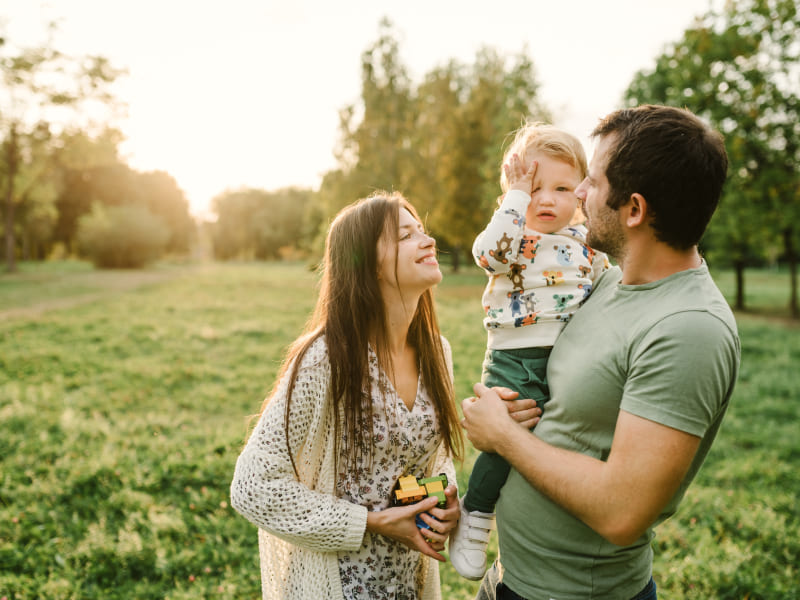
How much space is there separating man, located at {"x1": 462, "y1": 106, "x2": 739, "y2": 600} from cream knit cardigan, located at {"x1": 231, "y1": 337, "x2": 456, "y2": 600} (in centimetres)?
65

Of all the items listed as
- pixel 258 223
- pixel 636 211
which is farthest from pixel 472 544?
pixel 258 223

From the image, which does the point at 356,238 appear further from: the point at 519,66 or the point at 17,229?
the point at 17,229

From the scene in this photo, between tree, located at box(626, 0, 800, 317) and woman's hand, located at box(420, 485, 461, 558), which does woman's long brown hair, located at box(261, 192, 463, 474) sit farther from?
tree, located at box(626, 0, 800, 317)

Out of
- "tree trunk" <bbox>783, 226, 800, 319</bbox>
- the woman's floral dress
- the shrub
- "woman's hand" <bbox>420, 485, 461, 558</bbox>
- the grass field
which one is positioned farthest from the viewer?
the shrub

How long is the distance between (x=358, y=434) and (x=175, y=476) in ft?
13.0

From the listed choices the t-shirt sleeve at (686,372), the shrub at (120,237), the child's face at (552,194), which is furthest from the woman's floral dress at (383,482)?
the shrub at (120,237)

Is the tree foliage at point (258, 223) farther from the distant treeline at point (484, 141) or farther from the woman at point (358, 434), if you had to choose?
the woman at point (358, 434)

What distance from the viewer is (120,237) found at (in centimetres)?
4153

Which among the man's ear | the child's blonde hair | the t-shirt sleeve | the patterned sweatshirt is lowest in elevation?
the t-shirt sleeve

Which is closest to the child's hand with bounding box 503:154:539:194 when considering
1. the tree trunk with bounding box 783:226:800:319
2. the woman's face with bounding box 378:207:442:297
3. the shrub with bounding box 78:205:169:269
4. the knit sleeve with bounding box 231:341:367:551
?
the woman's face with bounding box 378:207:442:297

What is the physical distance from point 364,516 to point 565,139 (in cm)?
184

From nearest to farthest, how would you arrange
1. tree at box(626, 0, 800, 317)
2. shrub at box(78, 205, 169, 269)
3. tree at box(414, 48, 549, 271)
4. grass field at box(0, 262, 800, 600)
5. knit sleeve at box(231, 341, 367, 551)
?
1. knit sleeve at box(231, 341, 367, 551)
2. grass field at box(0, 262, 800, 600)
3. tree at box(626, 0, 800, 317)
4. tree at box(414, 48, 549, 271)
5. shrub at box(78, 205, 169, 269)

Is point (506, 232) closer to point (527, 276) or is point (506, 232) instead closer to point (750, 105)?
point (527, 276)

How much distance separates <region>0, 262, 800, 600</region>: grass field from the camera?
4.05 meters
